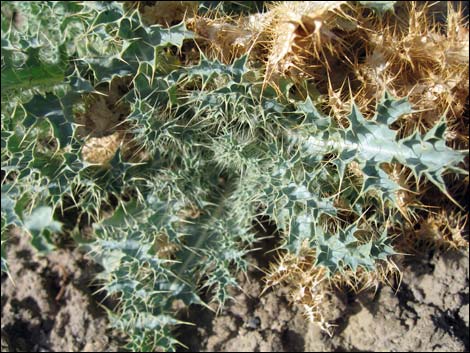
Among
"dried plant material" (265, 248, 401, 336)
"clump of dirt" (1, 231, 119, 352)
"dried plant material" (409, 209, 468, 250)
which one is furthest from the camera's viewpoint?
"clump of dirt" (1, 231, 119, 352)

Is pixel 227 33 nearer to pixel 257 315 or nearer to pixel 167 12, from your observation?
pixel 167 12

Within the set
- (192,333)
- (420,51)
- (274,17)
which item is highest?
(274,17)

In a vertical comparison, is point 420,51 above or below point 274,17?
below

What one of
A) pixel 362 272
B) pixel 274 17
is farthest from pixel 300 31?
pixel 362 272

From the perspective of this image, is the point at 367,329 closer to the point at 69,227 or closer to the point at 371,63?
the point at 371,63

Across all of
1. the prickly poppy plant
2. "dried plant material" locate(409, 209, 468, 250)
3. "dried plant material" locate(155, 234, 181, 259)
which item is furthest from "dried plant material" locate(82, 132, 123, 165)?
"dried plant material" locate(409, 209, 468, 250)

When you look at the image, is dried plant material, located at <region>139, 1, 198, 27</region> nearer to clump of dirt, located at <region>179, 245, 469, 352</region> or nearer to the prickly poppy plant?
the prickly poppy plant

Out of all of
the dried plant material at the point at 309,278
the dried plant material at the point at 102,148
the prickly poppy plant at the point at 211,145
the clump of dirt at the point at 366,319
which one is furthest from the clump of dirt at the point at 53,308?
the dried plant material at the point at 309,278

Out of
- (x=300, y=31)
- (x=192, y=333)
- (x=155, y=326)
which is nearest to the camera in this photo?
(x=300, y=31)

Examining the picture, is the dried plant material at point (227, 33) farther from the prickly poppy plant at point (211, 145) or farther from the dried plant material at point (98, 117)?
the dried plant material at point (98, 117)
